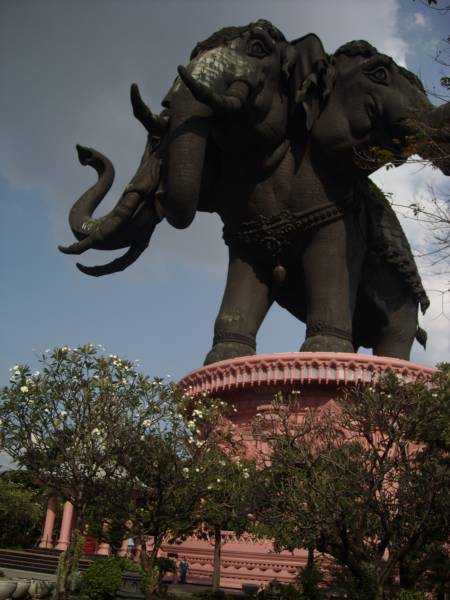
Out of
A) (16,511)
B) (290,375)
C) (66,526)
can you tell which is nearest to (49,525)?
(66,526)

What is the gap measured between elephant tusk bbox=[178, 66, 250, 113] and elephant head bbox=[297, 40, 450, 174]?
4.09ft

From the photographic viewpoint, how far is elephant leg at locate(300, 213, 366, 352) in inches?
552

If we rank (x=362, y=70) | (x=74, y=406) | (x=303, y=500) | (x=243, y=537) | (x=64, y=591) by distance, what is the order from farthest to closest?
(x=362, y=70)
(x=243, y=537)
(x=74, y=406)
(x=64, y=591)
(x=303, y=500)

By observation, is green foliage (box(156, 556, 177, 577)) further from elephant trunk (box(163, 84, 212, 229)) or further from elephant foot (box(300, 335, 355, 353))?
elephant trunk (box(163, 84, 212, 229))

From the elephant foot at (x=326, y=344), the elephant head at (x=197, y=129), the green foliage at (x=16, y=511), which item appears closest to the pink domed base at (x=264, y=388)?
the elephant foot at (x=326, y=344)

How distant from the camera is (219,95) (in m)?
12.8

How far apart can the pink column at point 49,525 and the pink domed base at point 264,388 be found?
19.9 meters

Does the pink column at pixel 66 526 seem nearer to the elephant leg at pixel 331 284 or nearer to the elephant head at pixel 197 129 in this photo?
the elephant head at pixel 197 129

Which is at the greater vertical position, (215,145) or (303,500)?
(215,145)

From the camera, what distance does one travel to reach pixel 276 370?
13.1m

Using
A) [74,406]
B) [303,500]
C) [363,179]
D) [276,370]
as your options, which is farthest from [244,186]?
[303,500]

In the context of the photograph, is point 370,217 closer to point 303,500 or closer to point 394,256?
point 394,256

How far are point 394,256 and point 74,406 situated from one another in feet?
26.3

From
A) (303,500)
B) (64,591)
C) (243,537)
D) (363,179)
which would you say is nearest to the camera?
(303,500)
